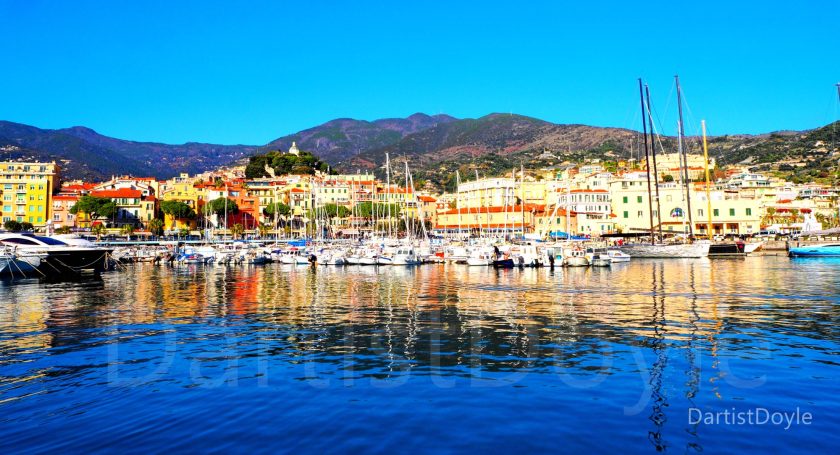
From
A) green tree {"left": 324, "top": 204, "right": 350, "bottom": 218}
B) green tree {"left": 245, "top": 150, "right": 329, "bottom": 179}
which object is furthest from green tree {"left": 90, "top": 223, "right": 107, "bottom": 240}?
green tree {"left": 245, "top": 150, "right": 329, "bottom": 179}

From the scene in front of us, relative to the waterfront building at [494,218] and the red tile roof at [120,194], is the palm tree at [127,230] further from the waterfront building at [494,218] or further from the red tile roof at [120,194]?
the waterfront building at [494,218]

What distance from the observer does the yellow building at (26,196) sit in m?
110

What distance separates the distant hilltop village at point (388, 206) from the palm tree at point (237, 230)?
28 cm

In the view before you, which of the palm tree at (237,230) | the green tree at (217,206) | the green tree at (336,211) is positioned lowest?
the palm tree at (237,230)

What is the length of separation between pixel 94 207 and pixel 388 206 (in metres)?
49.9

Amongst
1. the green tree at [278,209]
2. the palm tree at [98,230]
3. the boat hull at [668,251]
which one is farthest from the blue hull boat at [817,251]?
the palm tree at [98,230]

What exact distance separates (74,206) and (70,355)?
10358cm

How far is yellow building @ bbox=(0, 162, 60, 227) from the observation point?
110 meters

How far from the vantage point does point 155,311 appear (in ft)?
78.9

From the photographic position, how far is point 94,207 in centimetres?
10406

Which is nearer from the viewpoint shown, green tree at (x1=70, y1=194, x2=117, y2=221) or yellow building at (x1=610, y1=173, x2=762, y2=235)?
yellow building at (x1=610, y1=173, x2=762, y2=235)

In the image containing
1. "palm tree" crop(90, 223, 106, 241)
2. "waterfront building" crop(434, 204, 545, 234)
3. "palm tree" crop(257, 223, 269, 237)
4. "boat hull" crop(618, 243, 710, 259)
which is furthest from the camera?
"palm tree" crop(257, 223, 269, 237)

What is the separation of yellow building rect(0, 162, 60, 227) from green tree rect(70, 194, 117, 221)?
9953mm

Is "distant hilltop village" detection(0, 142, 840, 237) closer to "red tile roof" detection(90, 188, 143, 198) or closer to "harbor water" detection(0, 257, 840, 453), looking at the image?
"red tile roof" detection(90, 188, 143, 198)
